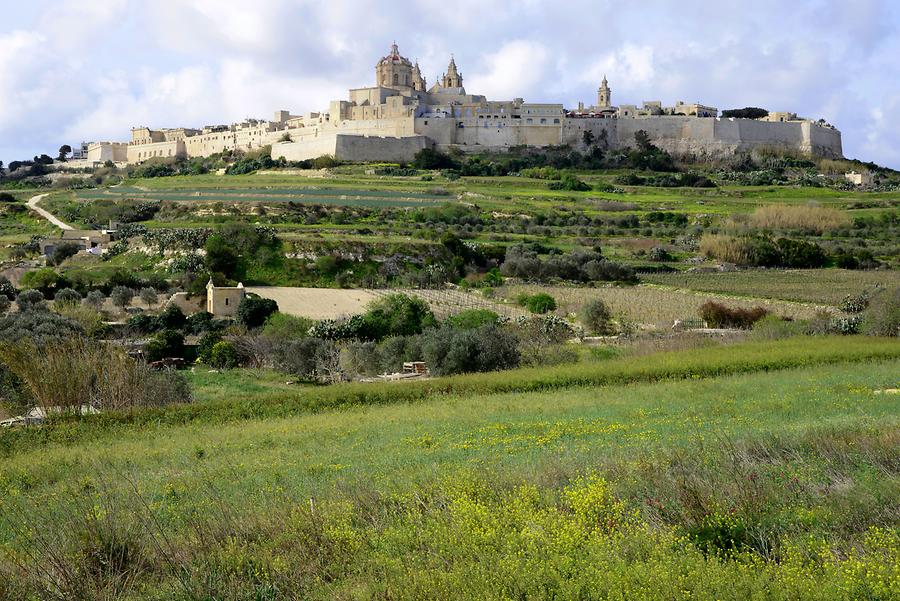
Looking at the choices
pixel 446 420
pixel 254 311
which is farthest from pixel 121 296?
pixel 446 420

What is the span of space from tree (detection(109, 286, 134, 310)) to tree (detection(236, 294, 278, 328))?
408 cm

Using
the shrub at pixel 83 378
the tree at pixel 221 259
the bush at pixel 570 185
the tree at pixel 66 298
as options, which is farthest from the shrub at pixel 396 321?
the bush at pixel 570 185

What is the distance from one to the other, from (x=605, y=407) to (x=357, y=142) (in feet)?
193

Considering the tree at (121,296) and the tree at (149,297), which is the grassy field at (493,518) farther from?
the tree at (149,297)

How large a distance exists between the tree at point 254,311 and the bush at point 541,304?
7404 millimetres

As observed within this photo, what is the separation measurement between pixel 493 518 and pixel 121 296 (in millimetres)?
25620

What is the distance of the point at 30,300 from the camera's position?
27.9 m

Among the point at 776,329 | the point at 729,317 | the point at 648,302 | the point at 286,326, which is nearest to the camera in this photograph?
the point at 776,329

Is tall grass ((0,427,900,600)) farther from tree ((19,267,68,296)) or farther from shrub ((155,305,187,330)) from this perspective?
tree ((19,267,68,296))

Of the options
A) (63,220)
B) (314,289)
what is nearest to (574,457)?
(314,289)

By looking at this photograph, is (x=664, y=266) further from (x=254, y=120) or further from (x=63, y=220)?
(x=254, y=120)

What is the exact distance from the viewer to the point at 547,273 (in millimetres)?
35031

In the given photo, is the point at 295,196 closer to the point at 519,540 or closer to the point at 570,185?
the point at 570,185

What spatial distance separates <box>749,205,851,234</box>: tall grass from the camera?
44406mm
